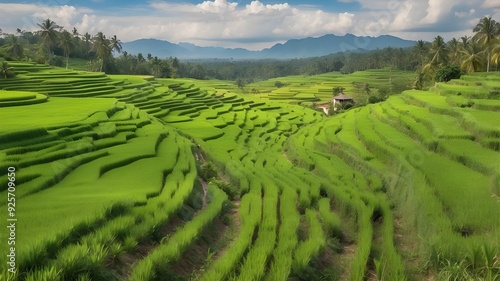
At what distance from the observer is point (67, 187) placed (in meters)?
8.35

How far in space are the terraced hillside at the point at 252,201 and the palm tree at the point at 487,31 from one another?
1722 centimetres

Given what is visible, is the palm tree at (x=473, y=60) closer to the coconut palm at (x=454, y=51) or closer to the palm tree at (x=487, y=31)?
the palm tree at (x=487, y=31)

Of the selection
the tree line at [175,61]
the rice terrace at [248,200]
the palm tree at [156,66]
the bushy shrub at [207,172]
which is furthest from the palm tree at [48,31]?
the bushy shrub at [207,172]

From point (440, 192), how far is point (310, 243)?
157 inches

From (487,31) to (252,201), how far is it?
108 feet

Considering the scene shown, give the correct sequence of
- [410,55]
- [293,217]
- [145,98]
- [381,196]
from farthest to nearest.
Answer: [410,55]
[145,98]
[381,196]
[293,217]

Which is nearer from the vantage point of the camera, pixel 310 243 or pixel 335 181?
pixel 310 243

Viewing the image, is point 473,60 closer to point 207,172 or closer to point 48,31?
point 207,172

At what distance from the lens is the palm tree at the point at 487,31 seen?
1265 inches

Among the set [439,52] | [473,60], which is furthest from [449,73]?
[439,52]

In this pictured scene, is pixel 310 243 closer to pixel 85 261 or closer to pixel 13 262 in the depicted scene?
pixel 85 261

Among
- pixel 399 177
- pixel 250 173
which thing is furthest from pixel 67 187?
pixel 399 177

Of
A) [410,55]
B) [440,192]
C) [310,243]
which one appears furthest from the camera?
[410,55]

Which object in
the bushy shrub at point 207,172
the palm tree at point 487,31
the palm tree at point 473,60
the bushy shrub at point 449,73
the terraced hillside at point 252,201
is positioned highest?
the palm tree at point 487,31
